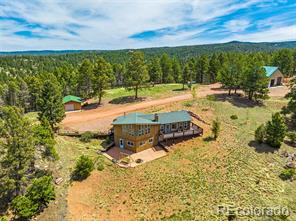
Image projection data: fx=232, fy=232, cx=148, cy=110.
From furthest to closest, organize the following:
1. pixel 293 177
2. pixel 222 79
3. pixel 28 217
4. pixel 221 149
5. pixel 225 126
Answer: pixel 222 79 → pixel 225 126 → pixel 221 149 → pixel 293 177 → pixel 28 217

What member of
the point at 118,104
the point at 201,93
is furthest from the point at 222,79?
the point at 118,104

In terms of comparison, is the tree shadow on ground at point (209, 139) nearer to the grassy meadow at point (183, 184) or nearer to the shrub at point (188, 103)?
the grassy meadow at point (183, 184)

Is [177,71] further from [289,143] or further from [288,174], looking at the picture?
[288,174]

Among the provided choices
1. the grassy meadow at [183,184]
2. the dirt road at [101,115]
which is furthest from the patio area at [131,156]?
the dirt road at [101,115]

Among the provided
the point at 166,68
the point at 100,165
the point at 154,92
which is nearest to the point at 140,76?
the point at 154,92

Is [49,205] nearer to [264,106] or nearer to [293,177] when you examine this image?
[293,177]
